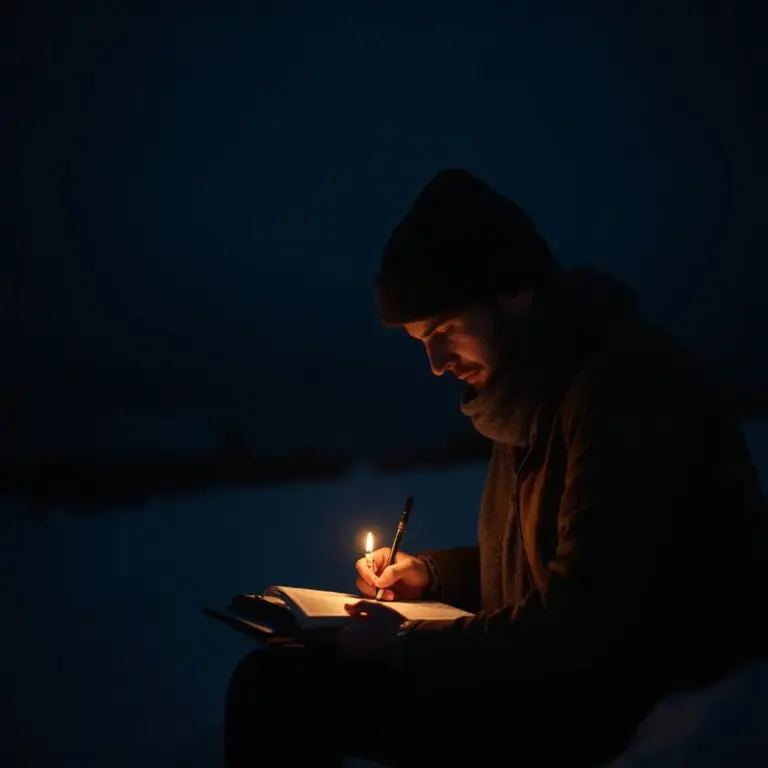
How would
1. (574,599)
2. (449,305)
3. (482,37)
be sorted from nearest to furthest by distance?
(574,599) < (449,305) < (482,37)

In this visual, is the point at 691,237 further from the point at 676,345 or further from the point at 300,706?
the point at 300,706

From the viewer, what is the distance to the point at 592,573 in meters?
1.01

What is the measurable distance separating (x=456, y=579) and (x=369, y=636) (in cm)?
59

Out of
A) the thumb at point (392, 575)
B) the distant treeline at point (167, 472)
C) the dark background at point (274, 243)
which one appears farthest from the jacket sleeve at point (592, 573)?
the distant treeline at point (167, 472)

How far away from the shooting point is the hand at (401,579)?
1.66m

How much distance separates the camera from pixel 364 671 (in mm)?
1114

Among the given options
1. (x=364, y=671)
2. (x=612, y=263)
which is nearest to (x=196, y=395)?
(x=612, y=263)

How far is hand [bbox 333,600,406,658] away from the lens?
1127mm

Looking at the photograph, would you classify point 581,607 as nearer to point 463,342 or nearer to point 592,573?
point 592,573

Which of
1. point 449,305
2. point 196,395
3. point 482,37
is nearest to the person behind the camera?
point 449,305

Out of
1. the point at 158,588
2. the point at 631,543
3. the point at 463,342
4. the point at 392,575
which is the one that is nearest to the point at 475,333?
the point at 463,342

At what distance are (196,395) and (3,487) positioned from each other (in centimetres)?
118

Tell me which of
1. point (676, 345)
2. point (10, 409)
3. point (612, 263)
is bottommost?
point (10, 409)

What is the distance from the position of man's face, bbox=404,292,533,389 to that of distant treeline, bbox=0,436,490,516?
2.65m
